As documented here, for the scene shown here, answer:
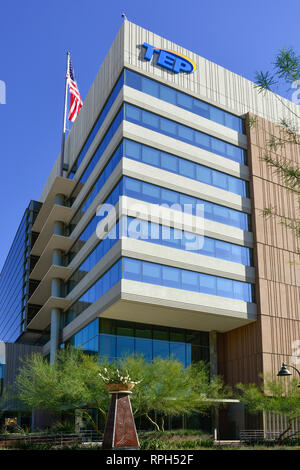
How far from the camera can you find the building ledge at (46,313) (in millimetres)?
48938

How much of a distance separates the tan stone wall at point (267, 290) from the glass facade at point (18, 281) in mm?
27872

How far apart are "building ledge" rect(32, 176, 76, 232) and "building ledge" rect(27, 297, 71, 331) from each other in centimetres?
946

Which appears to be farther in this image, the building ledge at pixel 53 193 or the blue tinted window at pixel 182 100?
the building ledge at pixel 53 193

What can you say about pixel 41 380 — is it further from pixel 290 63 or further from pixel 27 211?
pixel 27 211

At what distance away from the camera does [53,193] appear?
177ft

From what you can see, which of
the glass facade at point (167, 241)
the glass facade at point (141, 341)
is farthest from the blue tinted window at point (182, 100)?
the glass facade at point (141, 341)

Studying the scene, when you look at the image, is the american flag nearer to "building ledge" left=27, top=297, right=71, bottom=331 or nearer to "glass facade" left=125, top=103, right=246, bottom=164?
"glass facade" left=125, top=103, right=246, bottom=164

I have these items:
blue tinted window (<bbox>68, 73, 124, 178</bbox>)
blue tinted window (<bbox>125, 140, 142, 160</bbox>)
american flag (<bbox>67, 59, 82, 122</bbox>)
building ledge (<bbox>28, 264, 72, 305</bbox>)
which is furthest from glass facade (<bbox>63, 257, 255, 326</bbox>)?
american flag (<bbox>67, 59, 82, 122</bbox>)

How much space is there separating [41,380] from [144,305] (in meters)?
8.32

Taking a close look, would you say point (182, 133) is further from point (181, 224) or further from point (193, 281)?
point (193, 281)

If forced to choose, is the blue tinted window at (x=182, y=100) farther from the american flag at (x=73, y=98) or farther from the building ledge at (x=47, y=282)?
the building ledge at (x=47, y=282)

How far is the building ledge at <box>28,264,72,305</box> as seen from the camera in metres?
49.6

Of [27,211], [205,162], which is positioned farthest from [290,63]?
[27,211]

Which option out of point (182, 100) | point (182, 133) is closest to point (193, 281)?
point (182, 133)
